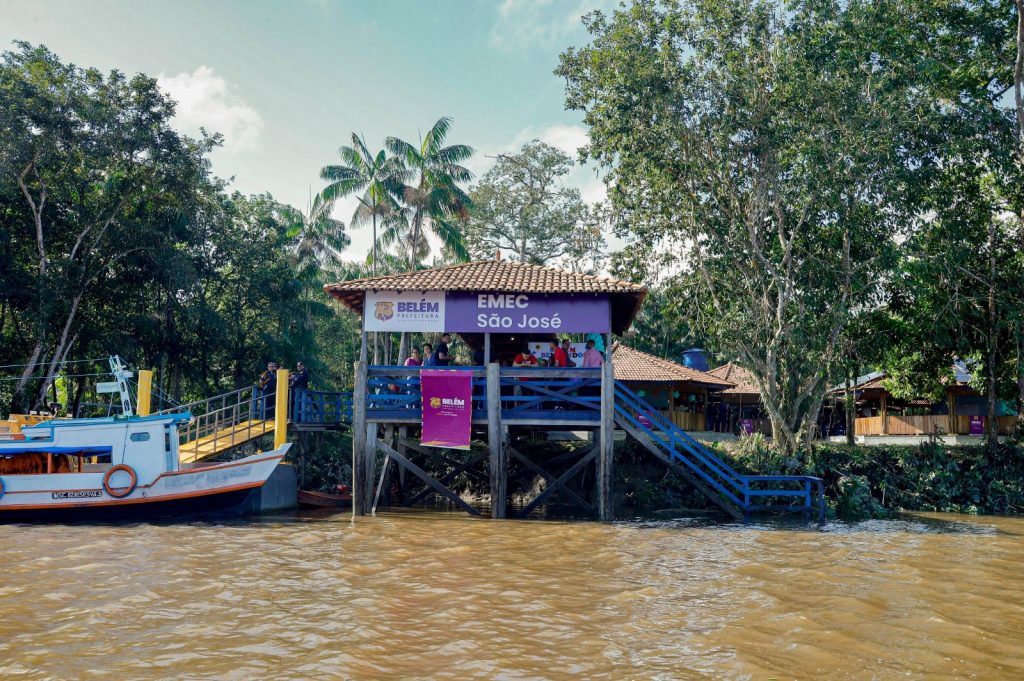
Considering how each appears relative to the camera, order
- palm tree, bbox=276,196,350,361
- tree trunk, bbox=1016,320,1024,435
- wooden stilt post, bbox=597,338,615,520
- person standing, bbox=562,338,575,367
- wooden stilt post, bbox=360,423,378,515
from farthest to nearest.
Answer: palm tree, bbox=276,196,350,361 → tree trunk, bbox=1016,320,1024,435 → person standing, bbox=562,338,575,367 → wooden stilt post, bbox=360,423,378,515 → wooden stilt post, bbox=597,338,615,520

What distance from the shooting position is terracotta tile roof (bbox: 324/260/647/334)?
16.3 m

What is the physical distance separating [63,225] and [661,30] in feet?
67.2

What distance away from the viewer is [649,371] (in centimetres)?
3241

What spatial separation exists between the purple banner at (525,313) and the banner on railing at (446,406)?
1.08 meters

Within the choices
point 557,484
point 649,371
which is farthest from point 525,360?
point 649,371

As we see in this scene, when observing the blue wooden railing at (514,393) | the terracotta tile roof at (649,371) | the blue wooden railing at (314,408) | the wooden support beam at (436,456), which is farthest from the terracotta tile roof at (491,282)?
the terracotta tile roof at (649,371)

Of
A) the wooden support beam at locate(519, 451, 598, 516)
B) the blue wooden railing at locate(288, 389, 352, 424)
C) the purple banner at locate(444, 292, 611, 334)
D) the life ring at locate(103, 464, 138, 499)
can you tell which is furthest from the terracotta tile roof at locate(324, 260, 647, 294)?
the life ring at locate(103, 464, 138, 499)

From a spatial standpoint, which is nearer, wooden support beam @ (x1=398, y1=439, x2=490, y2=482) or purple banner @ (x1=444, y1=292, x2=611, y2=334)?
purple banner @ (x1=444, y1=292, x2=611, y2=334)

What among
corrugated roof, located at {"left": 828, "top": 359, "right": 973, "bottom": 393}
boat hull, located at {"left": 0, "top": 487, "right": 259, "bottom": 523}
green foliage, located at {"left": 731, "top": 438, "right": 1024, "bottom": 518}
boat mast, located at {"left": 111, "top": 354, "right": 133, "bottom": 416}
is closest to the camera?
boat hull, located at {"left": 0, "top": 487, "right": 259, "bottom": 523}

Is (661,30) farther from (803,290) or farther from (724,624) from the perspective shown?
(724,624)

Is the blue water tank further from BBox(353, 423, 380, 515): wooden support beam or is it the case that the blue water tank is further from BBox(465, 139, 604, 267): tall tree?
BBox(353, 423, 380, 515): wooden support beam

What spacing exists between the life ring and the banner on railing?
6.08 metres

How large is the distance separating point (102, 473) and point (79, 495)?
23.4 inches

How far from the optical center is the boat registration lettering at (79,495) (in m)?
15.7
